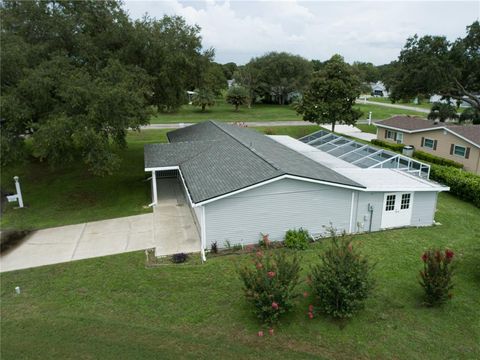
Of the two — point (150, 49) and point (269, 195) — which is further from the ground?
point (150, 49)

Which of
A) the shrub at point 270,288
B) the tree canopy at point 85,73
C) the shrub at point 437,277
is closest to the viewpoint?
the shrub at point 270,288

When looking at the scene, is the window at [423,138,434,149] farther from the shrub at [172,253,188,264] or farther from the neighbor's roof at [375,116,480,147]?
the shrub at [172,253,188,264]

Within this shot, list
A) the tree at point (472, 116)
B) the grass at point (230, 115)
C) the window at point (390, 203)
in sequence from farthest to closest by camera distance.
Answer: the grass at point (230, 115), the tree at point (472, 116), the window at point (390, 203)

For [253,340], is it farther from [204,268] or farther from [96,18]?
[96,18]

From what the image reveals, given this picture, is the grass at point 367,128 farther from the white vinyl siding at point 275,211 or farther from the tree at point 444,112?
the white vinyl siding at point 275,211

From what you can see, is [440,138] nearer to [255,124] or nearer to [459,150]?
[459,150]

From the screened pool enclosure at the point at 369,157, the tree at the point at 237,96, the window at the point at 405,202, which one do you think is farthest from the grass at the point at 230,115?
the window at the point at 405,202

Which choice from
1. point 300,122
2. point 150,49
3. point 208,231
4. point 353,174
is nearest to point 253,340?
point 208,231

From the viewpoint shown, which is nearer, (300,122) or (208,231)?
(208,231)
